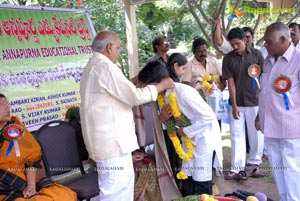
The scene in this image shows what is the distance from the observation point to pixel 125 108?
8.81 feet

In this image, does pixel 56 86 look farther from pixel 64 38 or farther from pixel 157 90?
pixel 157 90

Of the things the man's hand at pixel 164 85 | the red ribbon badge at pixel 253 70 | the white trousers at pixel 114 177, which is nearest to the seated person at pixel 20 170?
the white trousers at pixel 114 177

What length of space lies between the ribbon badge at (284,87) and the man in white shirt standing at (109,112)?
1.05 meters

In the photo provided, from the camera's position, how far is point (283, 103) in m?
2.94

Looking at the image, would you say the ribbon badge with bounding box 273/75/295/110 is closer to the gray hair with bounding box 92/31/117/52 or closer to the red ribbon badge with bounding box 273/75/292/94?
the red ribbon badge with bounding box 273/75/292/94

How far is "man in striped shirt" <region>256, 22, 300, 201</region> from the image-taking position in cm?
287

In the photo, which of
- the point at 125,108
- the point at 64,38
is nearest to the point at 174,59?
the point at 125,108

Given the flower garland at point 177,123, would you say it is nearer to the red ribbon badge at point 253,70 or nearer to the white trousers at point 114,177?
the white trousers at point 114,177

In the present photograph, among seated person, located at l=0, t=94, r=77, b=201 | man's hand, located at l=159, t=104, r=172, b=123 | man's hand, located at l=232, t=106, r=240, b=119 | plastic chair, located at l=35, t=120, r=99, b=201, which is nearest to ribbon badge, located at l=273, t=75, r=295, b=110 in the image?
man's hand, located at l=159, t=104, r=172, b=123

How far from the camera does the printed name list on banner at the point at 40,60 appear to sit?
401 cm

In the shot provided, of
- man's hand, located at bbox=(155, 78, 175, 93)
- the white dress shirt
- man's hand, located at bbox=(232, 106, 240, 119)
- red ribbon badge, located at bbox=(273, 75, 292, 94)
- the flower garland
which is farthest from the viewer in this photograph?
man's hand, located at bbox=(232, 106, 240, 119)

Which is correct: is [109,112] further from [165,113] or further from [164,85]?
[165,113]

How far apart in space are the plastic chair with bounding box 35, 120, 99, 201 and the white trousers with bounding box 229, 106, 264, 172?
1849 millimetres

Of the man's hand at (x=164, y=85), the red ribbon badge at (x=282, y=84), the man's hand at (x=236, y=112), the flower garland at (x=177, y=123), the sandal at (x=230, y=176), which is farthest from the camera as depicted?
the sandal at (x=230, y=176)
